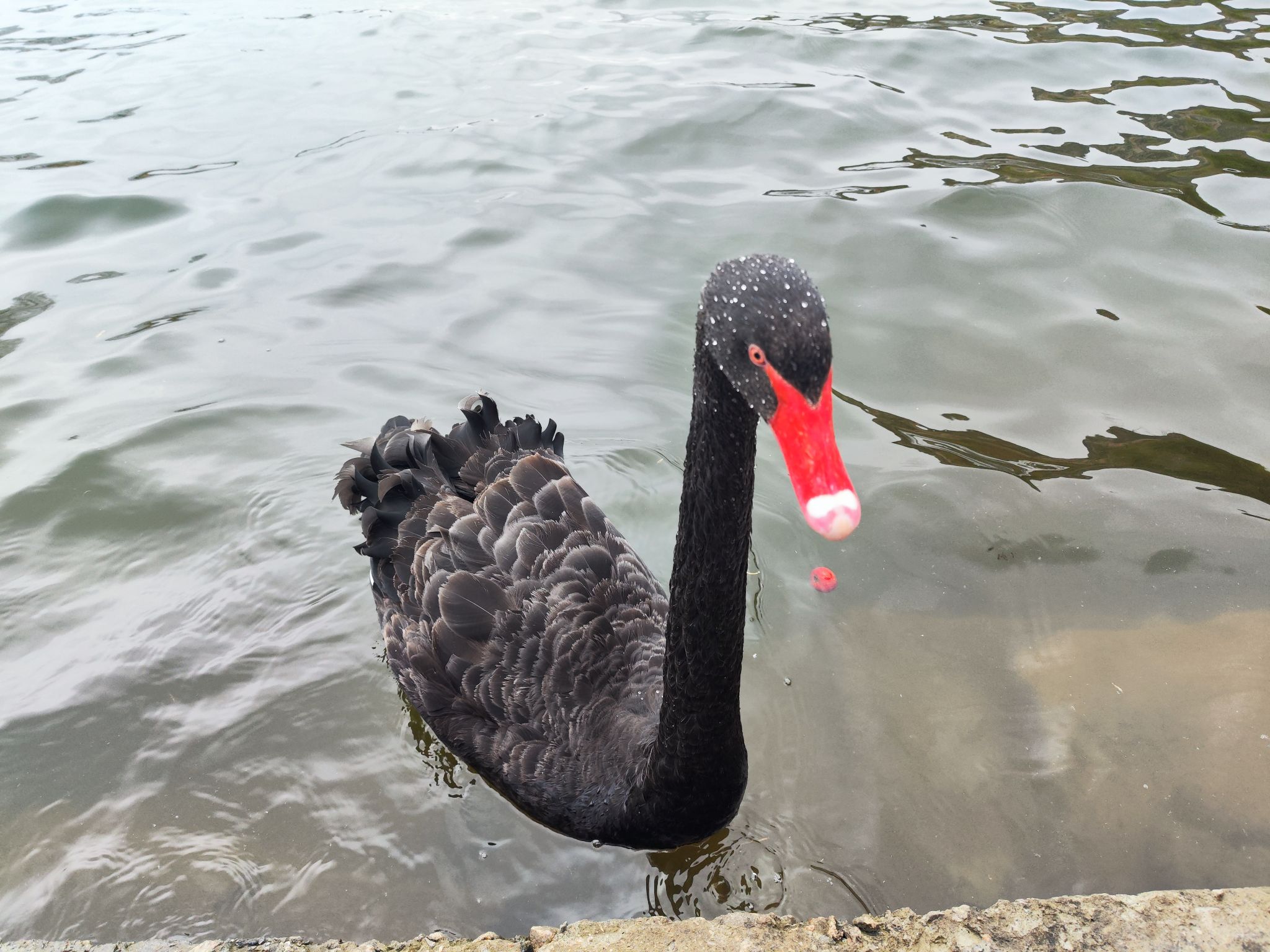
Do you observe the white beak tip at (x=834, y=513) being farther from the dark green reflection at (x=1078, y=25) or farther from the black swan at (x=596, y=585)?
the dark green reflection at (x=1078, y=25)

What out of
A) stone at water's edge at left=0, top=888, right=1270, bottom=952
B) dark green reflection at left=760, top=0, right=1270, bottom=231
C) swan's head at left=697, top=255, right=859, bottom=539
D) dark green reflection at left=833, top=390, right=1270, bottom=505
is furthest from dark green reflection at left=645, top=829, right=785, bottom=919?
dark green reflection at left=760, top=0, right=1270, bottom=231

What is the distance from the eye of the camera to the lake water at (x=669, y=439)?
3160mm

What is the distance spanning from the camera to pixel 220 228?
282 inches

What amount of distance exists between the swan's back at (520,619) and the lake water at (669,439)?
28cm

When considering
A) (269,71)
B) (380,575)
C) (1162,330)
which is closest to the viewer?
(380,575)

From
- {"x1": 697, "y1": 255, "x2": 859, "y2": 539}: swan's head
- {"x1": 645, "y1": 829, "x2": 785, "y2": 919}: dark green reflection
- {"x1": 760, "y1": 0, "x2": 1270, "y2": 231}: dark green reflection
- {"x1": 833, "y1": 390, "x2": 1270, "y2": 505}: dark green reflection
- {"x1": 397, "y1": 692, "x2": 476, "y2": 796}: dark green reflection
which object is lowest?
{"x1": 397, "y1": 692, "x2": 476, "y2": 796}: dark green reflection

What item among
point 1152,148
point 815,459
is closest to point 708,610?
point 815,459

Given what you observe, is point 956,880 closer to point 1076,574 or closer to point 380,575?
point 1076,574

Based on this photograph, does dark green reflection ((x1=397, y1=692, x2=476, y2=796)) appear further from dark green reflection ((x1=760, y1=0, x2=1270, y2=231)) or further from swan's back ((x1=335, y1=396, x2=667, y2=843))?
dark green reflection ((x1=760, y1=0, x2=1270, y2=231))

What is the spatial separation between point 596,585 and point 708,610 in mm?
883

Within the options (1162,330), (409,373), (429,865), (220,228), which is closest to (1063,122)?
(1162,330)

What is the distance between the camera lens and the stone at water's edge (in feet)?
6.73

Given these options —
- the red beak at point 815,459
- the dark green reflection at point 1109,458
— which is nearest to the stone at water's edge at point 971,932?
the red beak at point 815,459

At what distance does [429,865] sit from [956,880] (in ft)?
5.39
